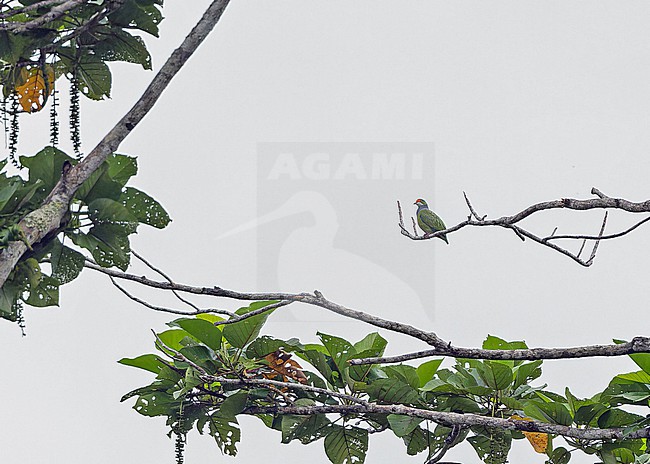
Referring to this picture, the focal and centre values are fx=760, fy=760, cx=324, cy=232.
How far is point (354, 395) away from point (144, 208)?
1.11ft

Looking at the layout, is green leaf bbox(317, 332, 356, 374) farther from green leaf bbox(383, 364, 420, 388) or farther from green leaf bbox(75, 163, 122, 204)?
green leaf bbox(75, 163, 122, 204)

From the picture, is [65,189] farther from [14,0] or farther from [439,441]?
[439,441]

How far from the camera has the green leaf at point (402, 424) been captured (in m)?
0.80

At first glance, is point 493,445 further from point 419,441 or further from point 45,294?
point 45,294

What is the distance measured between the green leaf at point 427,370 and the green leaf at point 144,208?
0.38 metres

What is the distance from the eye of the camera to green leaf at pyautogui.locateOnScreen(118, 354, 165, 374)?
83 cm

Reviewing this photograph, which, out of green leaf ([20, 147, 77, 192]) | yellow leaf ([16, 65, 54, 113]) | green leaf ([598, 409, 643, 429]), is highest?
yellow leaf ([16, 65, 54, 113])

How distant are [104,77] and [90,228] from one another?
0.20 m

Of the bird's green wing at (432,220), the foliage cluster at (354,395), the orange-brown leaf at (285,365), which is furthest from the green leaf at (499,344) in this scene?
the bird's green wing at (432,220)

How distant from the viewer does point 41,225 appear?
56cm

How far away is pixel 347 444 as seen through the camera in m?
0.86

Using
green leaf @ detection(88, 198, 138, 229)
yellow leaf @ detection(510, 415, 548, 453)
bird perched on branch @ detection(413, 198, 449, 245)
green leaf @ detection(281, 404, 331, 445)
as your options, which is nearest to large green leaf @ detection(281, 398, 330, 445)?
green leaf @ detection(281, 404, 331, 445)

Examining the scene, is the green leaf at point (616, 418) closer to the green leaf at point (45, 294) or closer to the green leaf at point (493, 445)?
the green leaf at point (493, 445)

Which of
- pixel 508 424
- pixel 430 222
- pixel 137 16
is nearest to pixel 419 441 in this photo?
pixel 508 424
